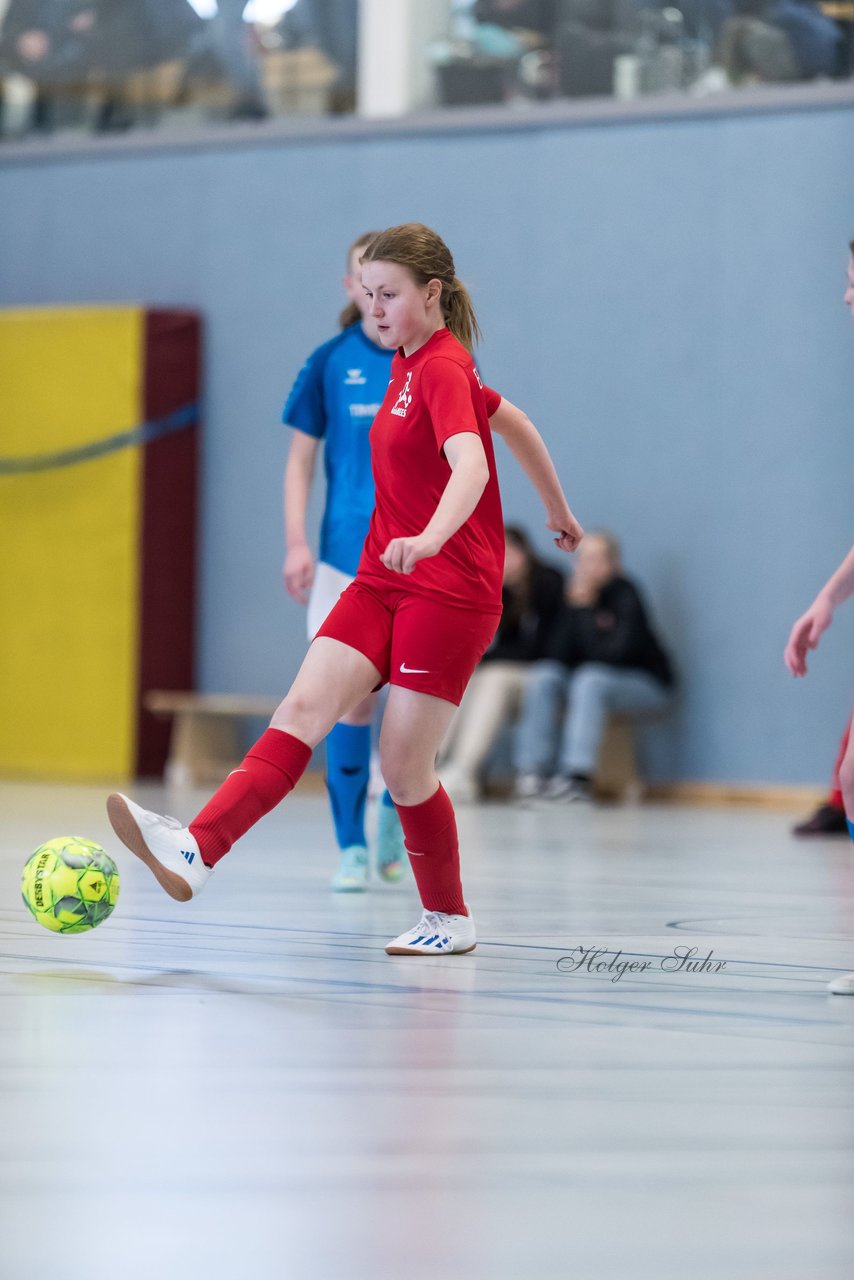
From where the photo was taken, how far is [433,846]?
3.89m

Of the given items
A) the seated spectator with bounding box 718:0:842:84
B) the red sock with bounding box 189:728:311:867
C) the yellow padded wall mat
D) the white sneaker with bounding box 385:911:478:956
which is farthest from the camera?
the yellow padded wall mat

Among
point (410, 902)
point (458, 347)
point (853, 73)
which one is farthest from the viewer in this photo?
point (853, 73)

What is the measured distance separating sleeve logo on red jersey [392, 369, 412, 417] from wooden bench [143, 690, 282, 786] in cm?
649

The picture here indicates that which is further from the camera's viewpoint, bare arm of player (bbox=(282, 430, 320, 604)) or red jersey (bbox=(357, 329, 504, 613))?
bare arm of player (bbox=(282, 430, 320, 604))

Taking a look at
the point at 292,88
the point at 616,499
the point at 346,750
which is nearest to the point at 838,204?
the point at 616,499

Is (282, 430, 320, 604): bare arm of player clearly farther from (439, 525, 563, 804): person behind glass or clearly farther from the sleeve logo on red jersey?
(439, 525, 563, 804): person behind glass

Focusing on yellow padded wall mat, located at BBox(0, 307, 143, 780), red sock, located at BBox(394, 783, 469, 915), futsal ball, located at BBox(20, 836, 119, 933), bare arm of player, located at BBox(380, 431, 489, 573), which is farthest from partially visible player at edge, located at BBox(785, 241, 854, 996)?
yellow padded wall mat, located at BBox(0, 307, 143, 780)

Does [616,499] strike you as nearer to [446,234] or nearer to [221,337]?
[446,234]

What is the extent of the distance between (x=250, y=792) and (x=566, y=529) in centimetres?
88

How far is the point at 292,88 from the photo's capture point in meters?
10.9

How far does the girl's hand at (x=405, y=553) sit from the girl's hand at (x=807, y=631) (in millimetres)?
700

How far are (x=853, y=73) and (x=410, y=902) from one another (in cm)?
603

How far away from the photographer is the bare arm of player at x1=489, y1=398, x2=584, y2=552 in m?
3.95

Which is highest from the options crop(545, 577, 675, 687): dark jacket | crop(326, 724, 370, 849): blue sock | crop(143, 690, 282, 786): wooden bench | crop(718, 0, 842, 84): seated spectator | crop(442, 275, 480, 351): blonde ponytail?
crop(718, 0, 842, 84): seated spectator
